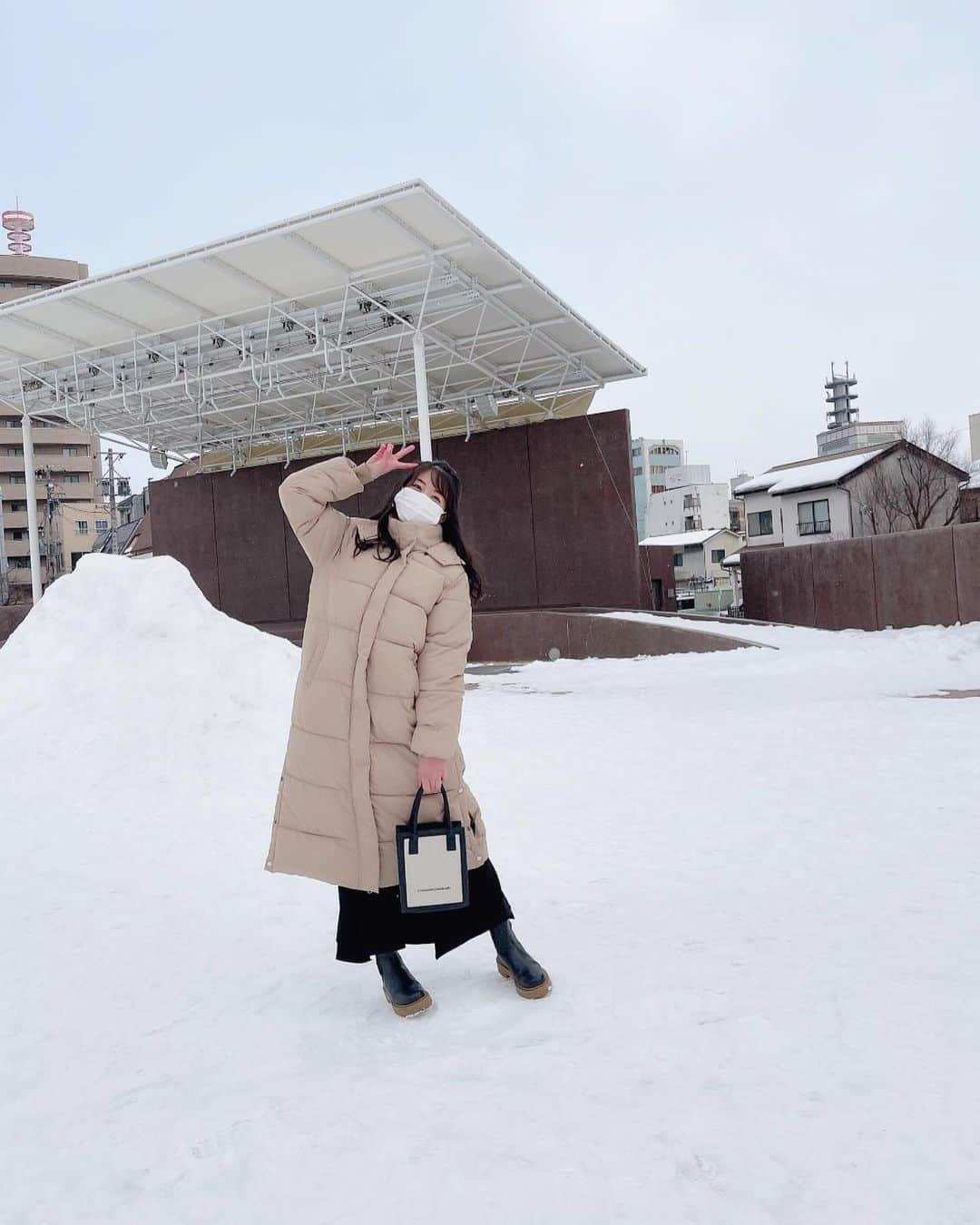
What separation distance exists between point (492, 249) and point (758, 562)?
846 centimetres

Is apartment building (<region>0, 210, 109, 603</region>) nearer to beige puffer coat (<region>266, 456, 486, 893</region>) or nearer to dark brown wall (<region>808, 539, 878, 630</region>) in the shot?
dark brown wall (<region>808, 539, 878, 630</region>)

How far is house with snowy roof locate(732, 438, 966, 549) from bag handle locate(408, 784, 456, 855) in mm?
28890

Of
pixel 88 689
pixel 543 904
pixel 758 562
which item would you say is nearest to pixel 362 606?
pixel 543 904

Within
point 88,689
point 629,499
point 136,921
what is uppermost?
point 629,499

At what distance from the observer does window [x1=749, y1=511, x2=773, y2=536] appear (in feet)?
116

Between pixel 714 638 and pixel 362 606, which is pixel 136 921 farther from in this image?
pixel 714 638

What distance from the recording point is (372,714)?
9.19ft

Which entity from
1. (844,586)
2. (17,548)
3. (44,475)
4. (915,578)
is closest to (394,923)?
(915,578)

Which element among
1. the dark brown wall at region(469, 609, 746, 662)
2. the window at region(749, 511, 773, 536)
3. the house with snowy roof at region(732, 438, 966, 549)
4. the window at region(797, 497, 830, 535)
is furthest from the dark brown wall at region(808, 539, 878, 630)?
the window at region(749, 511, 773, 536)

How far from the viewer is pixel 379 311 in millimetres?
17562

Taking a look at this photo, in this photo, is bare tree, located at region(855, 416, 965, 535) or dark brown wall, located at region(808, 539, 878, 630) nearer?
dark brown wall, located at region(808, 539, 878, 630)

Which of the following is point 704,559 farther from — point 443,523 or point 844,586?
point 443,523

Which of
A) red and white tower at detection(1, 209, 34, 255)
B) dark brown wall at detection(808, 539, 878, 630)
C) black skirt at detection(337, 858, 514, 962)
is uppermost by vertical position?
red and white tower at detection(1, 209, 34, 255)

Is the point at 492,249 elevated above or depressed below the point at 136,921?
above
